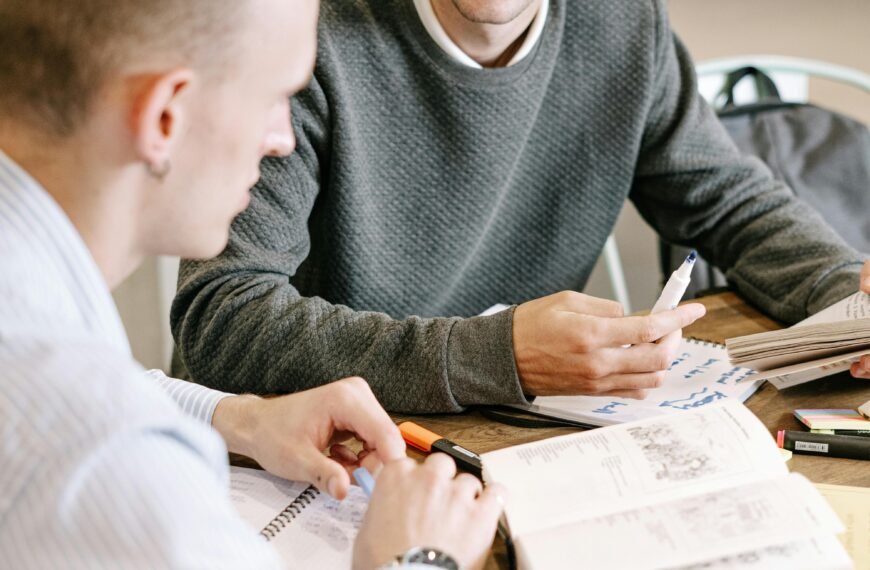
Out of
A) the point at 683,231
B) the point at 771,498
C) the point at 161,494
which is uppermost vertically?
the point at 161,494

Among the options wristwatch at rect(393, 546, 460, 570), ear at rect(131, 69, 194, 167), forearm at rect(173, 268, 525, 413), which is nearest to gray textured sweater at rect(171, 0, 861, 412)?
forearm at rect(173, 268, 525, 413)

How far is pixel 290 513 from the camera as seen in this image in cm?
80

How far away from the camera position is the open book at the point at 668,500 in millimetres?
662

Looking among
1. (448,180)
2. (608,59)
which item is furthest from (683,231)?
(448,180)

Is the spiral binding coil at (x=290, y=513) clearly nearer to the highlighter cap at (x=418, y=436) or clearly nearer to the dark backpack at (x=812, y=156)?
the highlighter cap at (x=418, y=436)

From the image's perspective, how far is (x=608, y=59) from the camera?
1.42 metres

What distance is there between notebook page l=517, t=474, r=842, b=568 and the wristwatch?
0.07 m

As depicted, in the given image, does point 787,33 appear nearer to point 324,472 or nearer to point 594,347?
point 594,347

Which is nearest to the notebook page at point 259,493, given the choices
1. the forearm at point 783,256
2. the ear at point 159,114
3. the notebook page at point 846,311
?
the ear at point 159,114

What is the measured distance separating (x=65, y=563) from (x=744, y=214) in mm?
1169

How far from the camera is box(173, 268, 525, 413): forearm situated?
38.8 inches

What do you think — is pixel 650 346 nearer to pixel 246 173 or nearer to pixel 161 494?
pixel 246 173

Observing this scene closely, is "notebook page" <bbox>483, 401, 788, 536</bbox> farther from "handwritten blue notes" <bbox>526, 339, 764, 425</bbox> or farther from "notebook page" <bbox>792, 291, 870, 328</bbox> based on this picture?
"notebook page" <bbox>792, 291, 870, 328</bbox>

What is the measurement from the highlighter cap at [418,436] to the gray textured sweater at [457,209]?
5 centimetres
